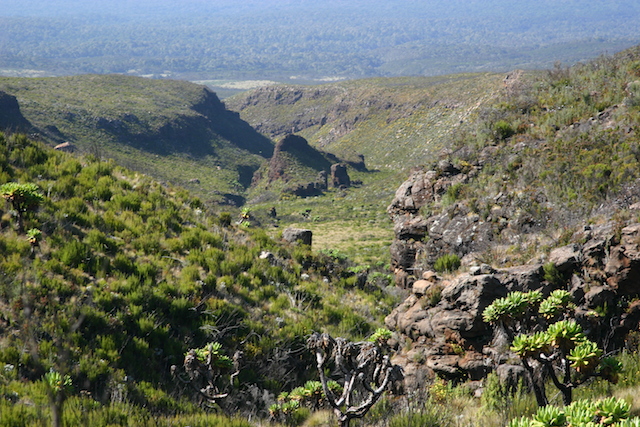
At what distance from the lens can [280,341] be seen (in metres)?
8.49

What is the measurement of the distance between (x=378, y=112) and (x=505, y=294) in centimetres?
12153

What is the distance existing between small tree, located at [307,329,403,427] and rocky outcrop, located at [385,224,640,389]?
81cm

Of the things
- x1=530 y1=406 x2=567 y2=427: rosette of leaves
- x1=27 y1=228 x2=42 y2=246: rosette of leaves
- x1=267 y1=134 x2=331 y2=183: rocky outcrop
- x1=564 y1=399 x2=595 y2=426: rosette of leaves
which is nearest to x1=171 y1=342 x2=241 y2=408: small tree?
x1=530 y1=406 x2=567 y2=427: rosette of leaves

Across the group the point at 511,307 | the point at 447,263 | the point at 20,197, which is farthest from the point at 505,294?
the point at 20,197

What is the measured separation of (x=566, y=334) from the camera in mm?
4312

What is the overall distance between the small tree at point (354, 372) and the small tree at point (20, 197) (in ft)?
21.5

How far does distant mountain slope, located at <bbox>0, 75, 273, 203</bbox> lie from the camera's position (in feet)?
268

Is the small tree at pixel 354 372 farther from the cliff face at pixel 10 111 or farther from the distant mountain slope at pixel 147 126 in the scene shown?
the cliff face at pixel 10 111

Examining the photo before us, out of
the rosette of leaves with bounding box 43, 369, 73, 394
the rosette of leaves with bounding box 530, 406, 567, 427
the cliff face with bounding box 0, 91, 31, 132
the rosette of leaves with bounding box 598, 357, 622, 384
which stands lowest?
the rosette of leaves with bounding box 43, 369, 73, 394

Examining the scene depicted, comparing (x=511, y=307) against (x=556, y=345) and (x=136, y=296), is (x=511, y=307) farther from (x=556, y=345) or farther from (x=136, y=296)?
(x=136, y=296)

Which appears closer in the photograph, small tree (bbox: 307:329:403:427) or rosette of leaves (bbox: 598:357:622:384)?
rosette of leaves (bbox: 598:357:622:384)

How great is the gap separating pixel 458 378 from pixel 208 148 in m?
110

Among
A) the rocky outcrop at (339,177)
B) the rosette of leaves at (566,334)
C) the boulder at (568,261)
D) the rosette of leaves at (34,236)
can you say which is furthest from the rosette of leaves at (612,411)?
the rocky outcrop at (339,177)

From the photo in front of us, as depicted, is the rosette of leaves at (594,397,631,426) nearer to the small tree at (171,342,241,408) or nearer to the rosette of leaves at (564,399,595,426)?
the rosette of leaves at (564,399,595,426)
